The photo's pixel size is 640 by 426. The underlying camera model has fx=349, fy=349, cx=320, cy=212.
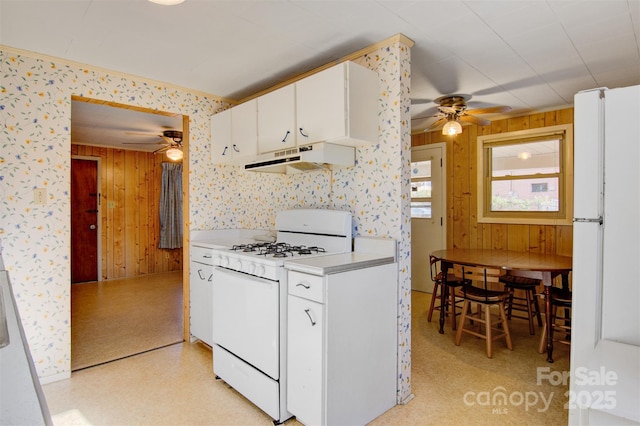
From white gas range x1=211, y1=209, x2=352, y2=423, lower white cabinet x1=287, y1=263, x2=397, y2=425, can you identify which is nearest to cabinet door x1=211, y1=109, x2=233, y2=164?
white gas range x1=211, y1=209, x2=352, y2=423

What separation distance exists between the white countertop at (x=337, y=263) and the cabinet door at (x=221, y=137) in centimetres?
155

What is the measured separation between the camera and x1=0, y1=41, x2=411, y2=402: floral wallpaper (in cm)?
225

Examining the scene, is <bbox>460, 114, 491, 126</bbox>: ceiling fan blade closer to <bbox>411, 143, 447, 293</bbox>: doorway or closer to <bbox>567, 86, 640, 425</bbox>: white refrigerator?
<bbox>411, 143, 447, 293</bbox>: doorway

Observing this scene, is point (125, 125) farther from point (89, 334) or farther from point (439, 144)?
point (439, 144)

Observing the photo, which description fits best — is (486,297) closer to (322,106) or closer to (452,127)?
(452,127)

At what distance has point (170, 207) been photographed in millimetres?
6551

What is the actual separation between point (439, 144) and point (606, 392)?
4.39 meters

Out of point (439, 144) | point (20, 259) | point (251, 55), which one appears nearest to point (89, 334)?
point (20, 259)

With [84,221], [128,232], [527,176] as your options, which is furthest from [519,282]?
[84,221]

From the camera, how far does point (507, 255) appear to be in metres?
3.50

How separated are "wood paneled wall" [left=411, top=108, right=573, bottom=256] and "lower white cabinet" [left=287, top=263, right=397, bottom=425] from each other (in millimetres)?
2927

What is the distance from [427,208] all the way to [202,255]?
339 centimetres

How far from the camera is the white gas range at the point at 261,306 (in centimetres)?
200

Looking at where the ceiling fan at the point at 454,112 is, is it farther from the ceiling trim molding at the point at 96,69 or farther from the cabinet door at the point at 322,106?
the ceiling trim molding at the point at 96,69
